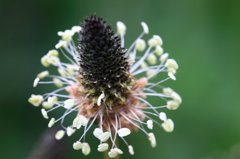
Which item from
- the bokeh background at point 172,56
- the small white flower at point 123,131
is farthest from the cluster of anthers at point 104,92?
the bokeh background at point 172,56

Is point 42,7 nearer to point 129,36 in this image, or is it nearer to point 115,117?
point 129,36

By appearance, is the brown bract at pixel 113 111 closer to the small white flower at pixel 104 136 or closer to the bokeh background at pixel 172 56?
the small white flower at pixel 104 136

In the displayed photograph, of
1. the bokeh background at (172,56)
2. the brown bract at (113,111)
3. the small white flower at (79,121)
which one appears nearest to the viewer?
the small white flower at (79,121)

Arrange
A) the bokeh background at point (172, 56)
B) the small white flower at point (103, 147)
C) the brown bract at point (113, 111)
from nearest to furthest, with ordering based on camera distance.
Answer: the small white flower at point (103, 147)
the brown bract at point (113, 111)
the bokeh background at point (172, 56)

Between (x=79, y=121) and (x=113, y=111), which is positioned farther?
(x=113, y=111)

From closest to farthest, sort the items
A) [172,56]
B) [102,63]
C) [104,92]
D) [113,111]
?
1. [102,63]
2. [104,92]
3. [113,111]
4. [172,56]

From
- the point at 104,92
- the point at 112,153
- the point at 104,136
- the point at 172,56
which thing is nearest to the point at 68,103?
the point at 104,92

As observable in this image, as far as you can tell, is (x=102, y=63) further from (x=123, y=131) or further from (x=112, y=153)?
(x=112, y=153)

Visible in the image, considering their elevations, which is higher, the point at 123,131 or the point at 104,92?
the point at 104,92

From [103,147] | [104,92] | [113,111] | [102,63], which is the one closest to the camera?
[103,147]
